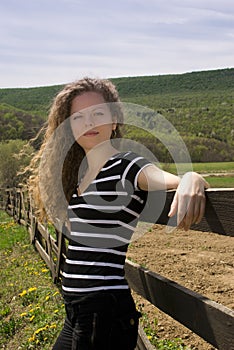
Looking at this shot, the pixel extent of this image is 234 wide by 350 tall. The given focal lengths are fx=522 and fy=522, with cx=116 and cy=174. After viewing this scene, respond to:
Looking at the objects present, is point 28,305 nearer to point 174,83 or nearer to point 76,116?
point 76,116

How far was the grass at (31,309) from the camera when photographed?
15.7ft

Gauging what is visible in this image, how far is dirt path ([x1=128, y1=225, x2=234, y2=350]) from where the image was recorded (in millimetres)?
4549

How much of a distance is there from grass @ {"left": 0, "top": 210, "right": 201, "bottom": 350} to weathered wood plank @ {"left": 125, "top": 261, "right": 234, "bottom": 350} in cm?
153

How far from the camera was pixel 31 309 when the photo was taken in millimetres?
5934

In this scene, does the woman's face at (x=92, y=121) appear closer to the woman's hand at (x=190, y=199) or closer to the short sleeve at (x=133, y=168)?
the short sleeve at (x=133, y=168)

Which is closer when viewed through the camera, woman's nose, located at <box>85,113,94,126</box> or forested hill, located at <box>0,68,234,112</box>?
woman's nose, located at <box>85,113,94,126</box>

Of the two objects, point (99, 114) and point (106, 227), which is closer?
point (106, 227)

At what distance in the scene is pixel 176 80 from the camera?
9106 cm

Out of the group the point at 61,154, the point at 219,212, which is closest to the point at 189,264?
the point at 61,154

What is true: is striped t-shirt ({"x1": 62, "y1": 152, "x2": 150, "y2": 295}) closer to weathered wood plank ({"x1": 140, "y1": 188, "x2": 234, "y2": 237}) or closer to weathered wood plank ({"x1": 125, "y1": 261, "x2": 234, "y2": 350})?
weathered wood plank ({"x1": 140, "y1": 188, "x2": 234, "y2": 237})

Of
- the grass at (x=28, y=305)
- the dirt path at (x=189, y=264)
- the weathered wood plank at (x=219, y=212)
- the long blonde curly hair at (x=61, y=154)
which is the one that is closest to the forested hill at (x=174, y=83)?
the dirt path at (x=189, y=264)

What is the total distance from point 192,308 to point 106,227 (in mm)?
513

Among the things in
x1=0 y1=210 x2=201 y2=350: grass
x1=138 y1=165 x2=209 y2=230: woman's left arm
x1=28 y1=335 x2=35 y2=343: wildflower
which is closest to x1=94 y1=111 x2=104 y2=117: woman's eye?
x1=138 y1=165 x2=209 y2=230: woman's left arm

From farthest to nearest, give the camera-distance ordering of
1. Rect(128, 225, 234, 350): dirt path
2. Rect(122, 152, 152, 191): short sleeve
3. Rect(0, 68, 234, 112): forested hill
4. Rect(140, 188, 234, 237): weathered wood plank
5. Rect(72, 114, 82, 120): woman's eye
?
Rect(0, 68, 234, 112): forested hill → Rect(128, 225, 234, 350): dirt path → Rect(72, 114, 82, 120): woman's eye → Rect(122, 152, 152, 191): short sleeve → Rect(140, 188, 234, 237): weathered wood plank
